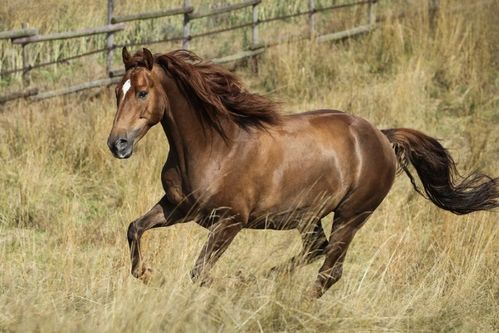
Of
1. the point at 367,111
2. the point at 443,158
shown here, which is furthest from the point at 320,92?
the point at 443,158

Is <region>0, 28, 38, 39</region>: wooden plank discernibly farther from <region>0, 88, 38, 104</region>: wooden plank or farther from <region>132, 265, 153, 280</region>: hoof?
<region>132, 265, 153, 280</region>: hoof

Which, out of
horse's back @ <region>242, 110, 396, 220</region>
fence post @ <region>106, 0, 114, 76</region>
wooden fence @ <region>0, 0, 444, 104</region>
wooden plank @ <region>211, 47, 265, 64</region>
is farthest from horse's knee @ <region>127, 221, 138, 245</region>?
wooden plank @ <region>211, 47, 265, 64</region>

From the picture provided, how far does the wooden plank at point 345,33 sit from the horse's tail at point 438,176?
21.0 ft

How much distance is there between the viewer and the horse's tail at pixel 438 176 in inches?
305

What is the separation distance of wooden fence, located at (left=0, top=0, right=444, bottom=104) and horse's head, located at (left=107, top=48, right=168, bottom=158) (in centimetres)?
515

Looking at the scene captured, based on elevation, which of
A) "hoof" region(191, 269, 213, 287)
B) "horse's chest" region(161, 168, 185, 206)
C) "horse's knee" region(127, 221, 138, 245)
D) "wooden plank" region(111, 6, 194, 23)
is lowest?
"hoof" region(191, 269, 213, 287)

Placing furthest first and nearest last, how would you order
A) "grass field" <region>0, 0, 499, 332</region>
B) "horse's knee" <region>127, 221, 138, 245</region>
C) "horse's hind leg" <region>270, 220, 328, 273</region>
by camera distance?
"horse's hind leg" <region>270, 220, 328, 273</region>, "horse's knee" <region>127, 221, 138, 245</region>, "grass field" <region>0, 0, 499, 332</region>

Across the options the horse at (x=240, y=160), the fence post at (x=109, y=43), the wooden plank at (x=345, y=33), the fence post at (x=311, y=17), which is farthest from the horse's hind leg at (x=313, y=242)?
the fence post at (x=311, y=17)

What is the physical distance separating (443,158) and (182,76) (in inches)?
91.4

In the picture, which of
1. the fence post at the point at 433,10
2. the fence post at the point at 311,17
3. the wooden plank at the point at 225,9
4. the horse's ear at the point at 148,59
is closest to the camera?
the horse's ear at the point at 148,59

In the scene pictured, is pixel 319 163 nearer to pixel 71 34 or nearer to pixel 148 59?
pixel 148 59

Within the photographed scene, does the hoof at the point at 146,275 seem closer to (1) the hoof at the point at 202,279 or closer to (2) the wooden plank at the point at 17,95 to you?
(1) the hoof at the point at 202,279

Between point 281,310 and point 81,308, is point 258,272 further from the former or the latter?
point 81,308

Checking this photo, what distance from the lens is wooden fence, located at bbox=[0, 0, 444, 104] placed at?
11.4m
